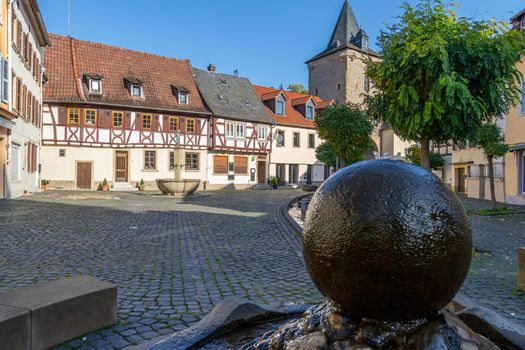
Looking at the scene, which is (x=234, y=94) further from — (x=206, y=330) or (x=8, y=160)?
(x=206, y=330)

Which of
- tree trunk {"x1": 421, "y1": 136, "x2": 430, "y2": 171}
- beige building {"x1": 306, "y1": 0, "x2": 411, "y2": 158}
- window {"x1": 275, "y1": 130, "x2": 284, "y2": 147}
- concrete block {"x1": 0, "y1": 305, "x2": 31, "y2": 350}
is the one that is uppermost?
beige building {"x1": 306, "y1": 0, "x2": 411, "y2": 158}

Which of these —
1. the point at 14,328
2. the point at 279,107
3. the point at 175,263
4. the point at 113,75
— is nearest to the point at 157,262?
the point at 175,263

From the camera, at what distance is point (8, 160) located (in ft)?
60.5

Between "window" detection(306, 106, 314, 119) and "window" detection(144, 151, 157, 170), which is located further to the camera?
"window" detection(306, 106, 314, 119)

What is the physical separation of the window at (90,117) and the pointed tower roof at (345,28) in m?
30.2

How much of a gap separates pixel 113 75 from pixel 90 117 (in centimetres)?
432

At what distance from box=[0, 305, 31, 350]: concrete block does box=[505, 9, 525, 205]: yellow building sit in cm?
2072

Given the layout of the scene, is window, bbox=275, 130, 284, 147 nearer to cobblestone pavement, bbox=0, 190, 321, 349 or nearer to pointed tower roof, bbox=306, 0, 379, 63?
pointed tower roof, bbox=306, 0, 379, 63

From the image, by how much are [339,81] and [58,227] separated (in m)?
41.1

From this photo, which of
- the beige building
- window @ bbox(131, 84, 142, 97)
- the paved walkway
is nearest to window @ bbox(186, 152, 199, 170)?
window @ bbox(131, 84, 142, 97)

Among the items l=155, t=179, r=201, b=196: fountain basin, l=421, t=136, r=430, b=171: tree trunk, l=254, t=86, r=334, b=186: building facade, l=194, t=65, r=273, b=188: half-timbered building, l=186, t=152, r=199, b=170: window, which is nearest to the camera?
l=421, t=136, r=430, b=171: tree trunk

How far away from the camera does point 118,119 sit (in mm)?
31172

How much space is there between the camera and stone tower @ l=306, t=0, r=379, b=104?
46969mm

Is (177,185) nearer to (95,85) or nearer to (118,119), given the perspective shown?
(118,119)
